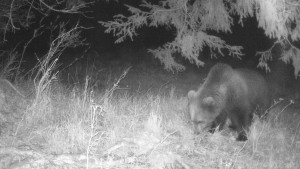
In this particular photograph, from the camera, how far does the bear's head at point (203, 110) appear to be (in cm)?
730

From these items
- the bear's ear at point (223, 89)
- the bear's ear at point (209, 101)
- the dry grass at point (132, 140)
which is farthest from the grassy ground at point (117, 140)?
the bear's ear at point (223, 89)

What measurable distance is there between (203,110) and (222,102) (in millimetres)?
627

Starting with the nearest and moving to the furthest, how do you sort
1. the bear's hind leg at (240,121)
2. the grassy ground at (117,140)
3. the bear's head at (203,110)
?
the grassy ground at (117,140) < the bear's head at (203,110) < the bear's hind leg at (240,121)

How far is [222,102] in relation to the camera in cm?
782

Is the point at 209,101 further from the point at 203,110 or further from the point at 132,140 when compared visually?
the point at 132,140

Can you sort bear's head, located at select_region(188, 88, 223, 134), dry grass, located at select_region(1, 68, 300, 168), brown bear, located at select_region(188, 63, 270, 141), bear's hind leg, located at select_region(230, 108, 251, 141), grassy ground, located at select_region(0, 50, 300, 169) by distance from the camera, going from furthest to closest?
1. bear's hind leg, located at select_region(230, 108, 251, 141)
2. brown bear, located at select_region(188, 63, 270, 141)
3. bear's head, located at select_region(188, 88, 223, 134)
4. dry grass, located at select_region(1, 68, 300, 168)
5. grassy ground, located at select_region(0, 50, 300, 169)

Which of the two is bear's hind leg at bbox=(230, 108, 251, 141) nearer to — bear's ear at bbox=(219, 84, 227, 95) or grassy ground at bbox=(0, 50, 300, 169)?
grassy ground at bbox=(0, 50, 300, 169)

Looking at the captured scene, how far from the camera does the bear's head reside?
730 cm

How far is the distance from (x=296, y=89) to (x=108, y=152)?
11.9 meters

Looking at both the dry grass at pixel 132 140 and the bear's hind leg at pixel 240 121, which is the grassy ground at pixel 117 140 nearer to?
the dry grass at pixel 132 140

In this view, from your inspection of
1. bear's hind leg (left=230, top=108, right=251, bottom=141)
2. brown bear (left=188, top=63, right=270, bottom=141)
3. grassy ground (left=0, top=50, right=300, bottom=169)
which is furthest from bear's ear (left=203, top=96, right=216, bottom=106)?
bear's hind leg (left=230, top=108, right=251, bottom=141)

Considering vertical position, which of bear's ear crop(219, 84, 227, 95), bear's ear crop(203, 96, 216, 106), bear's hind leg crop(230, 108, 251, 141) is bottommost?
bear's hind leg crop(230, 108, 251, 141)

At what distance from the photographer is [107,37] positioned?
18.5 meters

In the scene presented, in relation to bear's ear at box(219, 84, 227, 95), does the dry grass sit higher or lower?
lower
